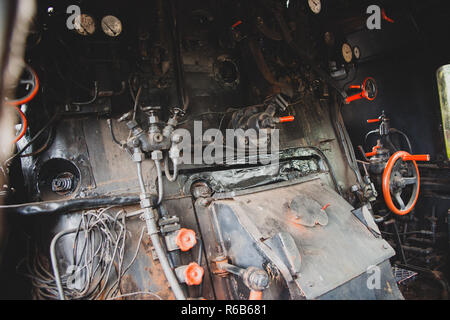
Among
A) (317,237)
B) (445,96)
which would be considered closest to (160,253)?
(317,237)

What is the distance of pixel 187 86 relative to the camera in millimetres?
2578

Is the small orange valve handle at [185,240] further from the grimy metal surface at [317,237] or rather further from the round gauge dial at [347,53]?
the round gauge dial at [347,53]

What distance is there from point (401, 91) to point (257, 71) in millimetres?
2397

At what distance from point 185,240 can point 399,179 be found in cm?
220

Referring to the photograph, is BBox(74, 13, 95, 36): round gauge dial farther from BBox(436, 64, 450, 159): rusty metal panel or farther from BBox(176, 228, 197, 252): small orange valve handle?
BBox(436, 64, 450, 159): rusty metal panel

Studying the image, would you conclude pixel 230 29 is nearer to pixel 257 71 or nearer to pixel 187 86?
pixel 257 71

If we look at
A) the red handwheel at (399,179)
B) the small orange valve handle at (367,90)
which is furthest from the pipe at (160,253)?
the small orange valve handle at (367,90)

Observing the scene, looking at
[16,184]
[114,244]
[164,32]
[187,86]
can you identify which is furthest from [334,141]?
[16,184]

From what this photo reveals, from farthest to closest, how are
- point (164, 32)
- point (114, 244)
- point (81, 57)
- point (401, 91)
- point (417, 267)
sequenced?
1. point (401, 91)
2. point (417, 267)
3. point (164, 32)
4. point (81, 57)
5. point (114, 244)

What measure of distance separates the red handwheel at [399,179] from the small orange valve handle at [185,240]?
187 cm

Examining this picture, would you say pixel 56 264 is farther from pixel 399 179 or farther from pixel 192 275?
pixel 399 179

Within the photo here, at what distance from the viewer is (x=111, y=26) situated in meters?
2.02

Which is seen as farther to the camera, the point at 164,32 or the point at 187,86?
the point at 187,86

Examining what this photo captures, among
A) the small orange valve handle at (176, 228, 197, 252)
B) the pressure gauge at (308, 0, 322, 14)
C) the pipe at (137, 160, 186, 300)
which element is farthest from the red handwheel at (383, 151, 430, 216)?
the pipe at (137, 160, 186, 300)
